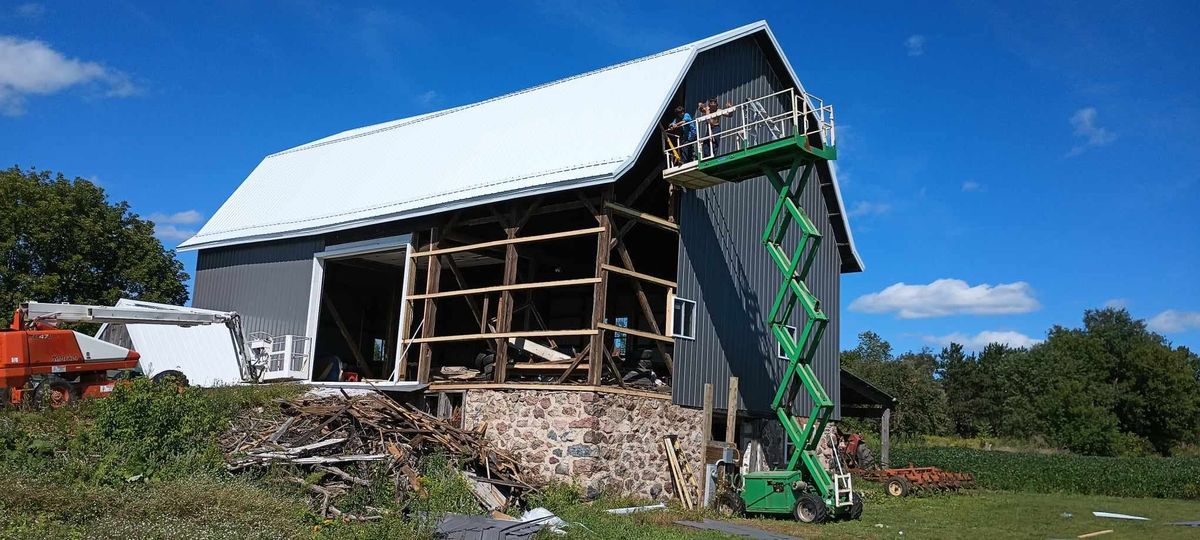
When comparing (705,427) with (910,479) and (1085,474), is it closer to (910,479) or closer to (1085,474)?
(910,479)

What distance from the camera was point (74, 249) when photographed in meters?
36.6

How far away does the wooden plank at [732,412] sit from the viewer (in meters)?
19.7

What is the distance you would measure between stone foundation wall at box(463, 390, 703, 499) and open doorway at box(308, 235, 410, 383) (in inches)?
232

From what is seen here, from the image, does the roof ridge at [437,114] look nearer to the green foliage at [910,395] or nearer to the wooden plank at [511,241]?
the wooden plank at [511,241]

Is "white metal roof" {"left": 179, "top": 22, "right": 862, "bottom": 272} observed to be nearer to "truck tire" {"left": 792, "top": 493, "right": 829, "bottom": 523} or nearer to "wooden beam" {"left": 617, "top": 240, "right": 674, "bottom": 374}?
"wooden beam" {"left": 617, "top": 240, "right": 674, "bottom": 374}

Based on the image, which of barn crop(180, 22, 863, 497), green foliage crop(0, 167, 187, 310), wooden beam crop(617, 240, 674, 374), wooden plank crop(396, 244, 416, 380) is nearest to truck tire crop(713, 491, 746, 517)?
barn crop(180, 22, 863, 497)

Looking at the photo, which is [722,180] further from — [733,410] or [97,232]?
[97,232]

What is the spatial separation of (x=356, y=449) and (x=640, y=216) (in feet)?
23.0

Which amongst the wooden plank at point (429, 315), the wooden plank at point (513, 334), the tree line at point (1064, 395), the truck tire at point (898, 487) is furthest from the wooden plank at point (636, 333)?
the tree line at point (1064, 395)

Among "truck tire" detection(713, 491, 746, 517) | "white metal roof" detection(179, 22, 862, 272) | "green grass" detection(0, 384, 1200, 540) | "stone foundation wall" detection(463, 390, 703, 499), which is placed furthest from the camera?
"white metal roof" detection(179, 22, 862, 272)

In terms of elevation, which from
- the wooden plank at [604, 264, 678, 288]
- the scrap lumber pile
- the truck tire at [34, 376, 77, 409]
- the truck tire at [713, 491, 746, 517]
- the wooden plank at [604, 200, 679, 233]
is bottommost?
the truck tire at [713, 491, 746, 517]

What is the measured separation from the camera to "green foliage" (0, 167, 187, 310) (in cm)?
3466

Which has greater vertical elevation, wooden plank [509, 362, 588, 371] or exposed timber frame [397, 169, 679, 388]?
exposed timber frame [397, 169, 679, 388]

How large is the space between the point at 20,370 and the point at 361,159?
33.6ft
